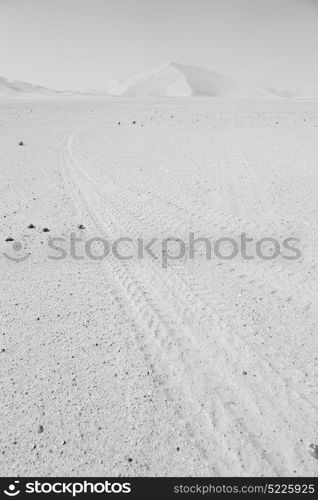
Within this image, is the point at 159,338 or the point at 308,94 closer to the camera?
the point at 159,338

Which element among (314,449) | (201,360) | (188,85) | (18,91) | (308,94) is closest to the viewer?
(314,449)

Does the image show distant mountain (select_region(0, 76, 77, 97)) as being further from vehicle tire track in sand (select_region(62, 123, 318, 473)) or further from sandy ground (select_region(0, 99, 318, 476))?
vehicle tire track in sand (select_region(62, 123, 318, 473))

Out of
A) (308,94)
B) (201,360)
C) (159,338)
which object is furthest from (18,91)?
(201,360)

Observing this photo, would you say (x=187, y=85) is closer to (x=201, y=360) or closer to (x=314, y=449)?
(x=201, y=360)

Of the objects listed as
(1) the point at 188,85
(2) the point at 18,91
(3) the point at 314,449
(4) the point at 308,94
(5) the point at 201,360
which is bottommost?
(3) the point at 314,449

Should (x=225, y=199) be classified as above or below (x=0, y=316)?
above

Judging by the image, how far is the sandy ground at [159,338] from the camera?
9.93ft

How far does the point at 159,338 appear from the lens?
13.4 ft

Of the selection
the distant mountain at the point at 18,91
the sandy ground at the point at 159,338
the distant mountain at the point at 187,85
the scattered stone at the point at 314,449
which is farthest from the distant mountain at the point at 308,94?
the scattered stone at the point at 314,449

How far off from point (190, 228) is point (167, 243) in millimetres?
750

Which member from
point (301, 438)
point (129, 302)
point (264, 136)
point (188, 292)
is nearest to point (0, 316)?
point (129, 302)

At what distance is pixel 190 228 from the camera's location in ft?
22.4

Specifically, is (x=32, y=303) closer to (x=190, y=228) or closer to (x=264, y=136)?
(x=190, y=228)

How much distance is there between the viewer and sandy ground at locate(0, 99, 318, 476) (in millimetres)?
3027
